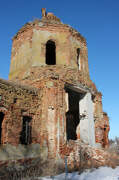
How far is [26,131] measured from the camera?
29.1 ft

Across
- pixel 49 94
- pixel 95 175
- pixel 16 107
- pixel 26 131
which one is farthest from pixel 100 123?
pixel 16 107

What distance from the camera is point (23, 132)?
8781mm

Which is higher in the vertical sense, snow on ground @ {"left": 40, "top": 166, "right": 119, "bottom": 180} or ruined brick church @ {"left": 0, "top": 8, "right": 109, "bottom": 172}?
ruined brick church @ {"left": 0, "top": 8, "right": 109, "bottom": 172}

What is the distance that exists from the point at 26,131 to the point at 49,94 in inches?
85.7

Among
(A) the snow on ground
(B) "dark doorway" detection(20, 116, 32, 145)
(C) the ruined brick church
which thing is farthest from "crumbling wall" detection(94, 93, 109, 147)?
(B) "dark doorway" detection(20, 116, 32, 145)

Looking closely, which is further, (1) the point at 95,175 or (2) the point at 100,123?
(2) the point at 100,123

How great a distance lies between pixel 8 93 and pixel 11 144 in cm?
229

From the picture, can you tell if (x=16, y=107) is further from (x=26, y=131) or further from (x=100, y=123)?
(x=100, y=123)

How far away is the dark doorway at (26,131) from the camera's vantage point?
8.67 m

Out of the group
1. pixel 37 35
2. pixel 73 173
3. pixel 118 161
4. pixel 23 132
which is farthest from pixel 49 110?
pixel 37 35

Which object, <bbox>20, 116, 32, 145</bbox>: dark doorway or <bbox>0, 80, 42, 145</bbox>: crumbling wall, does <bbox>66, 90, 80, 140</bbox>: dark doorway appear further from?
<bbox>20, 116, 32, 145</bbox>: dark doorway

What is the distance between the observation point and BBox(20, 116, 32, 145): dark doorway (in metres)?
8.67

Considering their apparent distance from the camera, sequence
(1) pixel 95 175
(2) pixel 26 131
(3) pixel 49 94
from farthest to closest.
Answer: (3) pixel 49 94 < (2) pixel 26 131 < (1) pixel 95 175

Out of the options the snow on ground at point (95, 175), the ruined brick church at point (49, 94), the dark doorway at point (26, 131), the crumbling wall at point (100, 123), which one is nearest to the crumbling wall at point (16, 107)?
the ruined brick church at point (49, 94)
